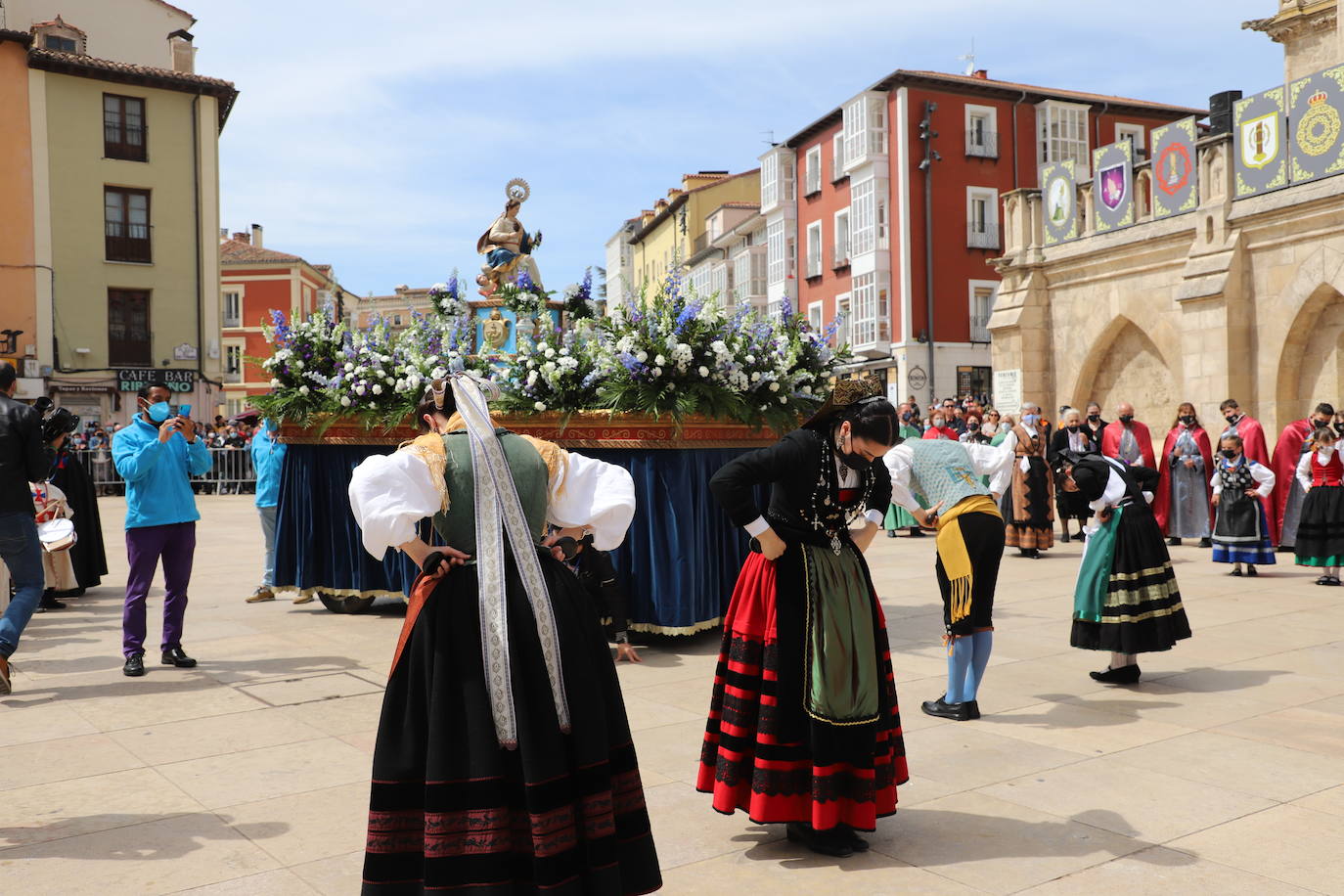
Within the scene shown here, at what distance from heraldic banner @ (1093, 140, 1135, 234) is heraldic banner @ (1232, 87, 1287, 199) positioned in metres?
2.00

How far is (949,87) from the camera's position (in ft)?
110

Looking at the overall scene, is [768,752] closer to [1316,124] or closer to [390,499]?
[390,499]

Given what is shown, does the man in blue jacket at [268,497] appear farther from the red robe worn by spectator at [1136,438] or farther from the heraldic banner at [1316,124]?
the heraldic banner at [1316,124]

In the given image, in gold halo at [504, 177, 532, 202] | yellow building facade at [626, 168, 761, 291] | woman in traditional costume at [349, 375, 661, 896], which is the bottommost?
woman in traditional costume at [349, 375, 661, 896]

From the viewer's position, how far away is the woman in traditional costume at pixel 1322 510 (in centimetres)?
1050

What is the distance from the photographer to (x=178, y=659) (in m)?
7.41

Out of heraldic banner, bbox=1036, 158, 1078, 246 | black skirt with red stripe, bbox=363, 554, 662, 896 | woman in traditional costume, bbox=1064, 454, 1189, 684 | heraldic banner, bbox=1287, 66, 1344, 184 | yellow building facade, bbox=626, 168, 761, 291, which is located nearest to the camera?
black skirt with red stripe, bbox=363, 554, 662, 896

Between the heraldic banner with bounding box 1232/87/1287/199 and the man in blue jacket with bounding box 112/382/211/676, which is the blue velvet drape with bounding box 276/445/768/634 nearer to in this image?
the man in blue jacket with bounding box 112/382/211/676

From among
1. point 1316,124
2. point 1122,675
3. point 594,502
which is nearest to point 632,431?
point 1122,675

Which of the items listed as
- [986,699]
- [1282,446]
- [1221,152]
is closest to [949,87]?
[1221,152]

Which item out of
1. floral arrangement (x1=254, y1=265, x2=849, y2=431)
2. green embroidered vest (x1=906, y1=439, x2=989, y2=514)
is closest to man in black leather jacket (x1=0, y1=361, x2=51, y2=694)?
floral arrangement (x1=254, y1=265, x2=849, y2=431)

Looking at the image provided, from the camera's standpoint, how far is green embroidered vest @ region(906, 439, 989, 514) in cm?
596

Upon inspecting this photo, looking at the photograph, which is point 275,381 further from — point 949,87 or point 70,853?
point 949,87

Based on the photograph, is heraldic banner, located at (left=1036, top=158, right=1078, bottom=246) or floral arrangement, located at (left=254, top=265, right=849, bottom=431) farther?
heraldic banner, located at (left=1036, top=158, right=1078, bottom=246)
